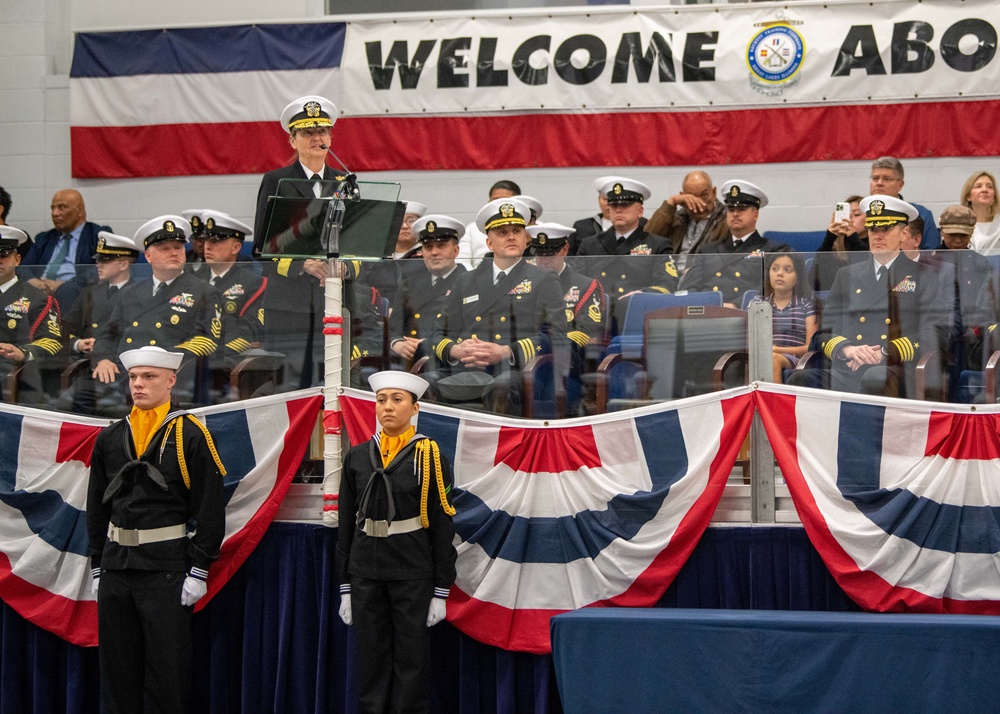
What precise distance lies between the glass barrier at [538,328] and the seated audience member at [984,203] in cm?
228

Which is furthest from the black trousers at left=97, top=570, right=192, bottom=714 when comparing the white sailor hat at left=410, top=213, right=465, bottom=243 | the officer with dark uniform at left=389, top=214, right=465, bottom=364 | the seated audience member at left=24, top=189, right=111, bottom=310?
the seated audience member at left=24, top=189, right=111, bottom=310

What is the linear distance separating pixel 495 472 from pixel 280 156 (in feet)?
15.0

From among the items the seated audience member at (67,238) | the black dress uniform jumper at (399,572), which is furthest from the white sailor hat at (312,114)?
the seated audience member at (67,238)

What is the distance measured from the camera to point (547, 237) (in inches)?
262

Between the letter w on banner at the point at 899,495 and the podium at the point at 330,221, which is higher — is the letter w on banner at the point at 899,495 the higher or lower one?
the lower one

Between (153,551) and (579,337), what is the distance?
1.94 m

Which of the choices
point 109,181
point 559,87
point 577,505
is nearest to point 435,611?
point 577,505

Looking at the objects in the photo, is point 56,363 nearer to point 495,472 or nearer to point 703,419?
point 495,472

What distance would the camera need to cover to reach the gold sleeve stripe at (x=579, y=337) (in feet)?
16.9

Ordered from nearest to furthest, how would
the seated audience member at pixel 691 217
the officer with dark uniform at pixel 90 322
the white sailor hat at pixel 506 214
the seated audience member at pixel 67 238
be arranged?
the officer with dark uniform at pixel 90 322
the white sailor hat at pixel 506 214
the seated audience member at pixel 691 217
the seated audience member at pixel 67 238

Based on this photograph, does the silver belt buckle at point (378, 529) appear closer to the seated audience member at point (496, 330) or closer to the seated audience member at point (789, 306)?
the seated audience member at point (496, 330)

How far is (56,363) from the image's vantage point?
566 cm

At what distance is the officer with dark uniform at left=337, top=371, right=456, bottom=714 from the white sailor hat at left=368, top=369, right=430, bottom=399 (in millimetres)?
79

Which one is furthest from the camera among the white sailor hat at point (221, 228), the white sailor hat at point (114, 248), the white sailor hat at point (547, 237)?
the white sailor hat at point (221, 228)
